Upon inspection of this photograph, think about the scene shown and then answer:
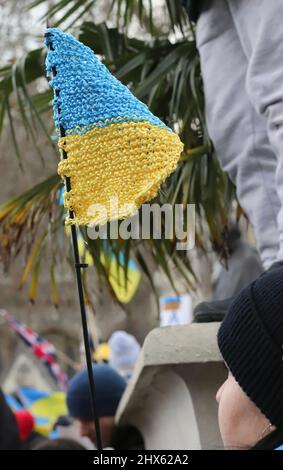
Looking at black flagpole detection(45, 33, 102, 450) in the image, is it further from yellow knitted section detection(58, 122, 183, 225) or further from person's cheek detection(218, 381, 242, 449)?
person's cheek detection(218, 381, 242, 449)

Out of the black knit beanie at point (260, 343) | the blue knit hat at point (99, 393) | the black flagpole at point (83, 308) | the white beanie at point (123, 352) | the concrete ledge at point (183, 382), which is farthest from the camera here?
the white beanie at point (123, 352)

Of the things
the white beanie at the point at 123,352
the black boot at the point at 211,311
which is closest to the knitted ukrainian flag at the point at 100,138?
the black boot at the point at 211,311

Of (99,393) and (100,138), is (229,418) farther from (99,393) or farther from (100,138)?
(99,393)

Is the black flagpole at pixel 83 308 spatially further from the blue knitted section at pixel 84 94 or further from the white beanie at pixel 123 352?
the white beanie at pixel 123 352

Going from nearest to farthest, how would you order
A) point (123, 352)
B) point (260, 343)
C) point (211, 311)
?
1. point (260, 343)
2. point (211, 311)
3. point (123, 352)

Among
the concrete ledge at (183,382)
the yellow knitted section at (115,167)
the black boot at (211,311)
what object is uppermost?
the yellow knitted section at (115,167)

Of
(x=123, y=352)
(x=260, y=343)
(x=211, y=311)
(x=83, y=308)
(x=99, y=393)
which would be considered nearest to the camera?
(x=260, y=343)

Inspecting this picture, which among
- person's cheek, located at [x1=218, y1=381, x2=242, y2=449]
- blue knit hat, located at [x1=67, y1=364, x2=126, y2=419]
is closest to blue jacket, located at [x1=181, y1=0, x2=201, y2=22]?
person's cheek, located at [x1=218, y1=381, x2=242, y2=449]

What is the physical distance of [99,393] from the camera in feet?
14.3

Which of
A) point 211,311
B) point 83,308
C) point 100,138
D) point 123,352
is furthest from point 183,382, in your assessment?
point 123,352

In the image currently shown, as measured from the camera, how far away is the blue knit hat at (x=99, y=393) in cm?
424

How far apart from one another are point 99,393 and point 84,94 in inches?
98.4

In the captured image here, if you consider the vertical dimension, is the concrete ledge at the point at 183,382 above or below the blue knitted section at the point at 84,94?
below

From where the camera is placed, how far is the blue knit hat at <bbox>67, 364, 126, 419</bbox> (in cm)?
424
